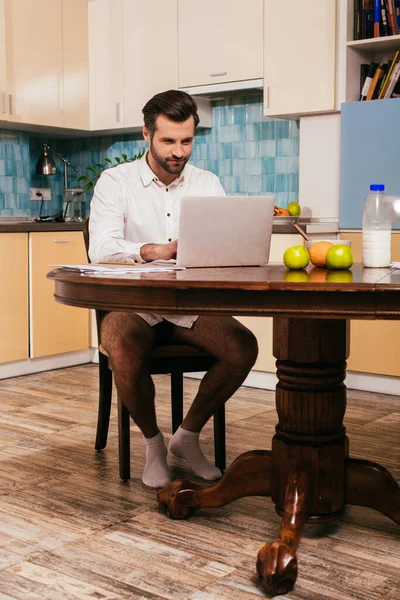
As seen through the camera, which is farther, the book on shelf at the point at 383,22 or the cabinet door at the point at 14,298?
the cabinet door at the point at 14,298

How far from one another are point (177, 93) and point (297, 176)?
193 cm

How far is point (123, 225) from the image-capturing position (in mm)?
2670

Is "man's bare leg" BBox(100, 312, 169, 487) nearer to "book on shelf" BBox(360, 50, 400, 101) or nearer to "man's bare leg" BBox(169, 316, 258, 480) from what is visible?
"man's bare leg" BBox(169, 316, 258, 480)

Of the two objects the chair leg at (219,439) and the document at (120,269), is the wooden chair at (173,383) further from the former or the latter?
the document at (120,269)

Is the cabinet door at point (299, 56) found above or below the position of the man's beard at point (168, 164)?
above

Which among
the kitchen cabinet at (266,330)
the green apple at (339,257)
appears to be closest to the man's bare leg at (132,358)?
the green apple at (339,257)

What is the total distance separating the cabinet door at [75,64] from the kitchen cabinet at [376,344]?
195 cm

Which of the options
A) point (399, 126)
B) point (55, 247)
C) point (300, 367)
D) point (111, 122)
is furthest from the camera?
point (111, 122)

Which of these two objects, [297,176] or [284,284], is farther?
[297,176]

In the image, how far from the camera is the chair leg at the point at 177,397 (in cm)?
276

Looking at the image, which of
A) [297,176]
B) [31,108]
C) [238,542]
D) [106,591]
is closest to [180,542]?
[238,542]

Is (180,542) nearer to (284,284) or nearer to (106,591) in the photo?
(106,591)

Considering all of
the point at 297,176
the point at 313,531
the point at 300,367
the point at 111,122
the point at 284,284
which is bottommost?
the point at 313,531

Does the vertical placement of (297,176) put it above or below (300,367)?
above
